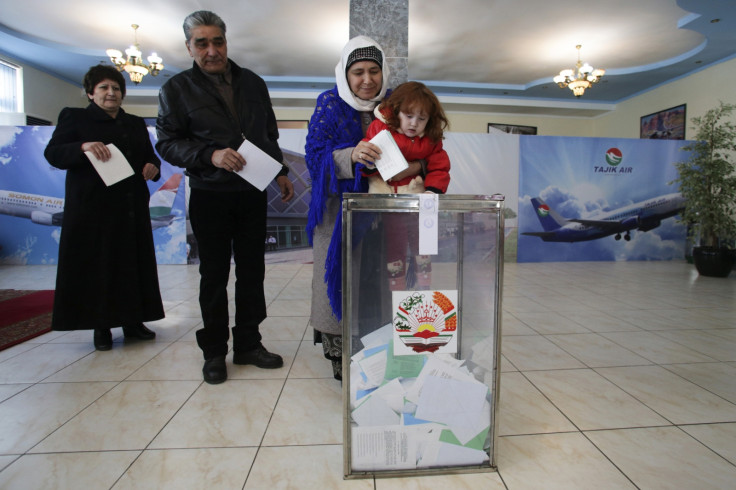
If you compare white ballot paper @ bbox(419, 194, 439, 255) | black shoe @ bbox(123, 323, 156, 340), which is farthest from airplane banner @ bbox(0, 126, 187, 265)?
white ballot paper @ bbox(419, 194, 439, 255)

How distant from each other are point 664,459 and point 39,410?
2059mm

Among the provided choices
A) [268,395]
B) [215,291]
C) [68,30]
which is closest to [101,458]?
[268,395]

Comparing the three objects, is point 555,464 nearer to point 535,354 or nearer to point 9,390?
point 535,354

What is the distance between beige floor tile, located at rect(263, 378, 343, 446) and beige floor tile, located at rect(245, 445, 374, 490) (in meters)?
0.05

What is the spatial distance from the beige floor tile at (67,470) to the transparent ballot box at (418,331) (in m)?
0.65

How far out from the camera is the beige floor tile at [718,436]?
4.07 ft

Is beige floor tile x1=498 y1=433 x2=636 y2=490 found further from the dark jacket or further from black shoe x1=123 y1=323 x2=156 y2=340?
black shoe x1=123 y1=323 x2=156 y2=340

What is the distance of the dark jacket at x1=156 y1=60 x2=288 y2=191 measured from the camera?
1564mm

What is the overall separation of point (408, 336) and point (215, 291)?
97 cm

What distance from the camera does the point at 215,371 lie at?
1.71 m

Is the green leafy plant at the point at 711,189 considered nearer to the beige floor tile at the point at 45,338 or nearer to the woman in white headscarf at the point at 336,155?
the woman in white headscarf at the point at 336,155

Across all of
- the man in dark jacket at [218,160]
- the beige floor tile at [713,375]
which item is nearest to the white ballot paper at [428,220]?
the man in dark jacket at [218,160]

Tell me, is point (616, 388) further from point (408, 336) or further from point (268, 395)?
point (268, 395)

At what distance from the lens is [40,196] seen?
5.03 m
